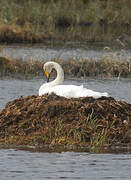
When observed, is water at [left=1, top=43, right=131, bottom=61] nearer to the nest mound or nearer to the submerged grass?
the submerged grass

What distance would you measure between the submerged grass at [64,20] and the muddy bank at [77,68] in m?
7.87

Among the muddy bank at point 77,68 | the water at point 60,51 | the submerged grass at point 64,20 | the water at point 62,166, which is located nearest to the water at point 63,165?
the water at point 62,166

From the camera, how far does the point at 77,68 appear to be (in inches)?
950

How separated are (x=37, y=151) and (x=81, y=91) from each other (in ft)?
6.10

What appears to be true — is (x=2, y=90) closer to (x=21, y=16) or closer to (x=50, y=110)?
(x=50, y=110)

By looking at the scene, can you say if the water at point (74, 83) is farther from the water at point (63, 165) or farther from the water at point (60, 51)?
the water at point (63, 165)

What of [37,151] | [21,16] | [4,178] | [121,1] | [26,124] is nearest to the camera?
[4,178]

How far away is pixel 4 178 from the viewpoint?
1066 cm

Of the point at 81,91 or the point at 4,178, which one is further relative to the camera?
the point at 81,91

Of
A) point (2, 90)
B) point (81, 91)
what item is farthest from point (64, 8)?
point (81, 91)

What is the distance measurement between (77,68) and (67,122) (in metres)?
10.7

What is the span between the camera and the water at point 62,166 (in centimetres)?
1089

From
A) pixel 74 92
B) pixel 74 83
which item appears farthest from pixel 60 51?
pixel 74 92

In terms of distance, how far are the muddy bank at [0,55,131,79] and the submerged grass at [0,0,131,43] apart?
7.87 meters
